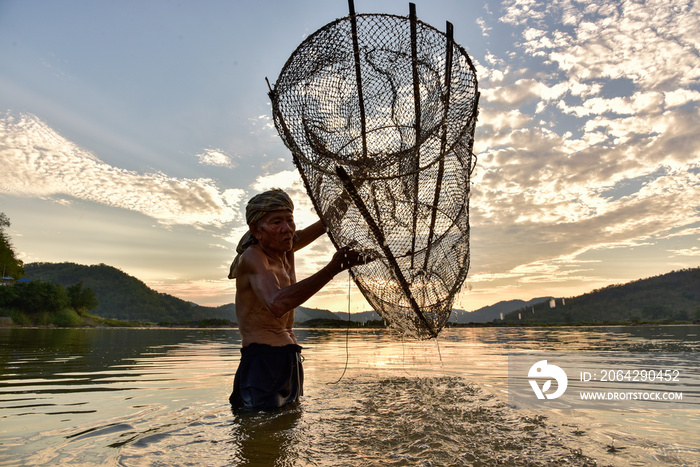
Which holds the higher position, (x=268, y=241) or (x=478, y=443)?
(x=268, y=241)

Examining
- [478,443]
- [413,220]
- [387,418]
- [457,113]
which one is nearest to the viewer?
[478,443]

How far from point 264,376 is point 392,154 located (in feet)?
6.24

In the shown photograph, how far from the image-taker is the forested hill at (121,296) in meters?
118

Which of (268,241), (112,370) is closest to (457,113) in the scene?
(268,241)

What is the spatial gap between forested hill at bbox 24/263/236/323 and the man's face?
117071 millimetres

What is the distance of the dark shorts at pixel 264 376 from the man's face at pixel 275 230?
30.2 inches

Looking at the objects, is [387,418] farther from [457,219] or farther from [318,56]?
[318,56]

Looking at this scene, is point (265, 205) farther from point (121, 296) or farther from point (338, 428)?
point (121, 296)

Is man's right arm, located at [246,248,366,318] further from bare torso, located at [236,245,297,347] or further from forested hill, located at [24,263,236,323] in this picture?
forested hill, located at [24,263,236,323]

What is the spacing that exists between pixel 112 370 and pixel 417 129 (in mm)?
6107

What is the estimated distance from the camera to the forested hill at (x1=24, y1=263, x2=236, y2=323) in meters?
118

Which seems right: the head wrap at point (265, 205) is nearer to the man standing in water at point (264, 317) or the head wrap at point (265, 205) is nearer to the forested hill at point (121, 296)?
the man standing in water at point (264, 317)

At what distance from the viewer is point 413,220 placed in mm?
3857

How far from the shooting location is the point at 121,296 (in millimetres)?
122188
